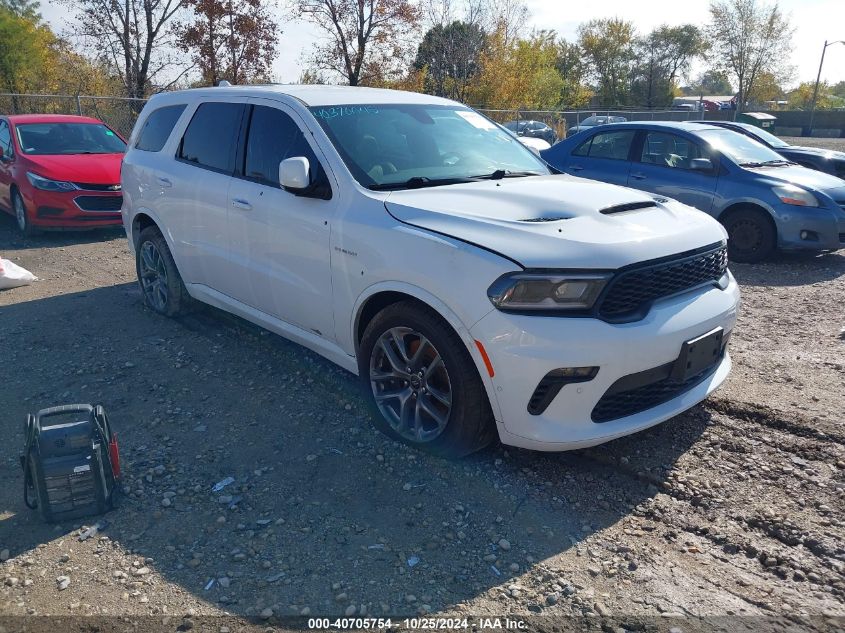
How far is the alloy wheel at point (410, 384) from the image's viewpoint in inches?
143

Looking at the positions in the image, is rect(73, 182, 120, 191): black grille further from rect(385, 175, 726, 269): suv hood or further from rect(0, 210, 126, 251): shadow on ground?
rect(385, 175, 726, 269): suv hood

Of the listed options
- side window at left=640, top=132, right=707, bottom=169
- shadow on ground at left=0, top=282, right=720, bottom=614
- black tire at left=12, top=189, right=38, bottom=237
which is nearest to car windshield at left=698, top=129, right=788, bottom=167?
side window at left=640, top=132, right=707, bottom=169

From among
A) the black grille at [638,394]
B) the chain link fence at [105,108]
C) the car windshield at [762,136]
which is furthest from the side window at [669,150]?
the chain link fence at [105,108]

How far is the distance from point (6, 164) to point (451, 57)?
21.0 meters

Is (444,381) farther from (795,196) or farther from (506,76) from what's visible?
(506,76)

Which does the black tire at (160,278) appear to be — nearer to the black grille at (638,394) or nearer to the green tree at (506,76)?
the black grille at (638,394)

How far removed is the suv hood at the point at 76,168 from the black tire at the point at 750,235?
8.23 metres

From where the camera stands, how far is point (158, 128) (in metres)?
6.07

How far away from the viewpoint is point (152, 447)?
13.1 feet

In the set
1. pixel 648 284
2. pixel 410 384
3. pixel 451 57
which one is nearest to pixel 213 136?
pixel 410 384

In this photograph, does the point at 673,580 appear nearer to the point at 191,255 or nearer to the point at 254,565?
the point at 254,565

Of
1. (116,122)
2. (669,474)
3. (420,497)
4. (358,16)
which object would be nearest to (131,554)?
(420,497)

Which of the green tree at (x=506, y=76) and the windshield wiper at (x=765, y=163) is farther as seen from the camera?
the green tree at (x=506, y=76)

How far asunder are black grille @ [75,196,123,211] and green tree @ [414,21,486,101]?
18.9m
